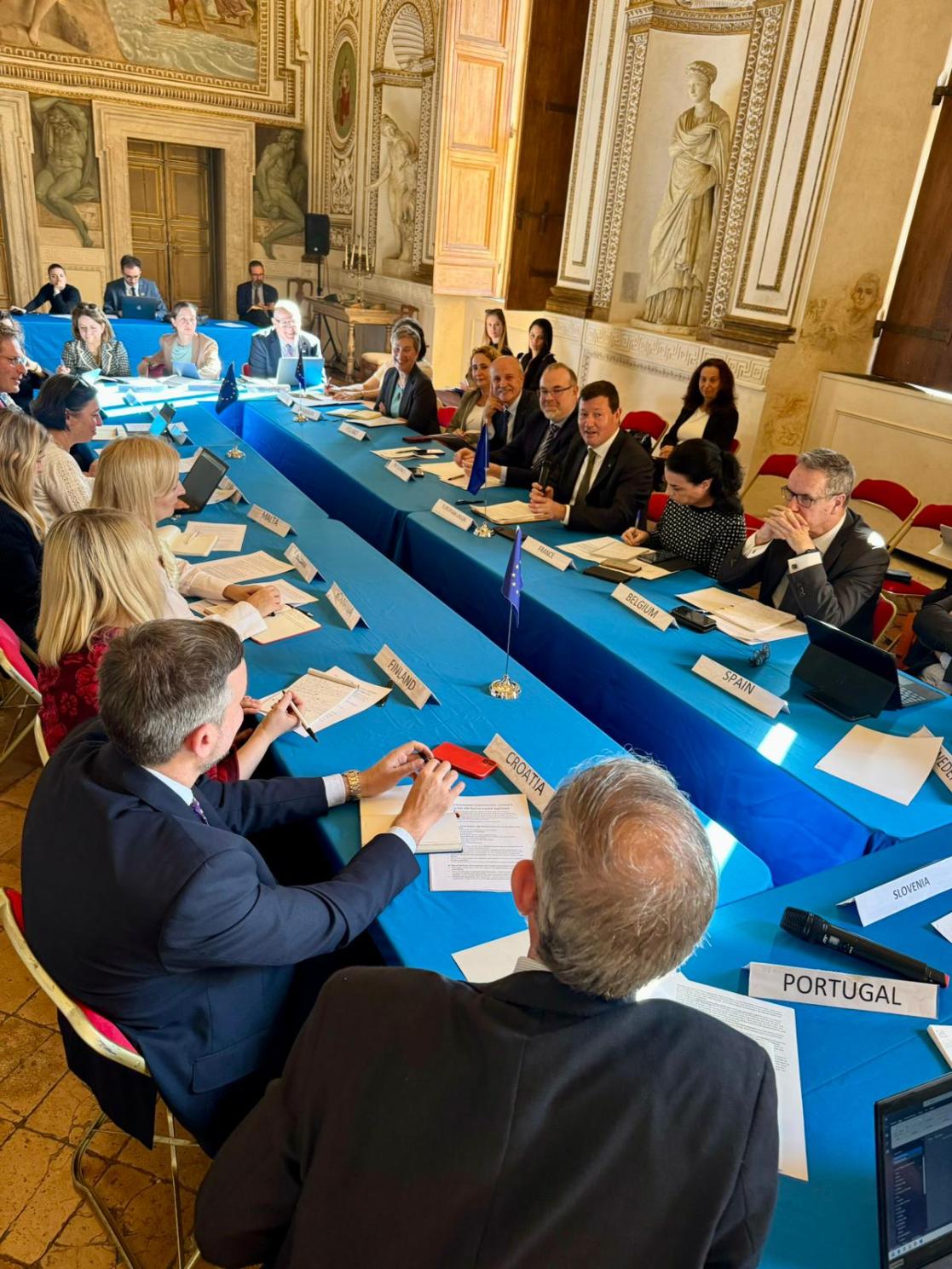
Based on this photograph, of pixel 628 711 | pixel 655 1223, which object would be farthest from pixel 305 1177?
pixel 628 711

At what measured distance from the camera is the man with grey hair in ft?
2.66

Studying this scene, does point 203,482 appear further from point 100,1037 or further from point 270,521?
point 100,1037

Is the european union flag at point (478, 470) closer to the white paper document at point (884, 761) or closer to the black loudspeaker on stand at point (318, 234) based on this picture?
the white paper document at point (884, 761)

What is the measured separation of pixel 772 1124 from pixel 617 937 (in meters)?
0.26

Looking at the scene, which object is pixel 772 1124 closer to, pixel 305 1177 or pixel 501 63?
pixel 305 1177

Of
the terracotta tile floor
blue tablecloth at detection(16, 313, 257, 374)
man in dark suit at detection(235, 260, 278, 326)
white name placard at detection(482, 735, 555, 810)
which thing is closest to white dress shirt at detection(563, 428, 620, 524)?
white name placard at detection(482, 735, 555, 810)

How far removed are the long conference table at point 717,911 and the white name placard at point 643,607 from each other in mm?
566

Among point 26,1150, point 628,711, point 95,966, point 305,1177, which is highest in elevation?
point 305,1177

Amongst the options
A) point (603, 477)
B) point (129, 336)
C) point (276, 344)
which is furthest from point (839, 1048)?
point (129, 336)

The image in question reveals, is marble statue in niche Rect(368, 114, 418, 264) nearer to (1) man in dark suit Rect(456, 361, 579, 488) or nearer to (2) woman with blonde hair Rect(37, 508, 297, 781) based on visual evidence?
(1) man in dark suit Rect(456, 361, 579, 488)

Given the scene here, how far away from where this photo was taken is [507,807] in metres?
1.85

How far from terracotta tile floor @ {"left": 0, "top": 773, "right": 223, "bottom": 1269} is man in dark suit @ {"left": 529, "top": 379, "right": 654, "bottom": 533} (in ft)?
8.77

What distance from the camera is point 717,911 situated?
63.1 inches

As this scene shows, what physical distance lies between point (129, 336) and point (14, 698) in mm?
5602
